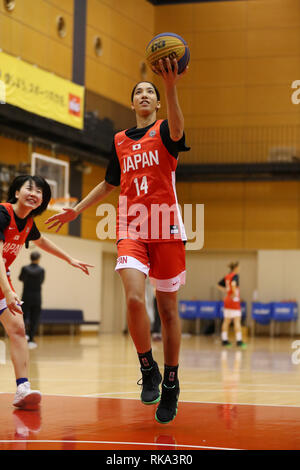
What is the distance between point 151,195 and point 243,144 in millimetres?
19658

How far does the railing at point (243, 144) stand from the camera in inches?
920

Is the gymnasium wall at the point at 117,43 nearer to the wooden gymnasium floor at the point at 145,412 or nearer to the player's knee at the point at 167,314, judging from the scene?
the wooden gymnasium floor at the point at 145,412

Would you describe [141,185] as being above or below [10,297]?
above

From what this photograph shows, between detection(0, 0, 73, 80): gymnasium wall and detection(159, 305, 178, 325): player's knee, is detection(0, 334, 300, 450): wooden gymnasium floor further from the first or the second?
detection(0, 0, 73, 80): gymnasium wall

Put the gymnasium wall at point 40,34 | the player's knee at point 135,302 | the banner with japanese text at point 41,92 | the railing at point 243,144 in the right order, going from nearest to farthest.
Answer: the player's knee at point 135,302, the banner with japanese text at point 41,92, the gymnasium wall at point 40,34, the railing at point 243,144

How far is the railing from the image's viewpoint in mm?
23359

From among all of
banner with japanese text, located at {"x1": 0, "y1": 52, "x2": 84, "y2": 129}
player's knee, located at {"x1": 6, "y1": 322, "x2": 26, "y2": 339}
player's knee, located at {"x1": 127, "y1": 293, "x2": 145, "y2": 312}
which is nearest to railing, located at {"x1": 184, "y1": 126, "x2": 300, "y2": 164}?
banner with japanese text, located at {"x1": 0, "y1": 52, "x2": 84, "y2": 129}

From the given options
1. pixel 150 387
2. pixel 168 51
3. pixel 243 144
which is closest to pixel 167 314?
pixel 150 387

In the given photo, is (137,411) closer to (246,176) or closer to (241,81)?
(246,176)

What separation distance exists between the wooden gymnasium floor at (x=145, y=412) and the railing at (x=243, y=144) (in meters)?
14.6

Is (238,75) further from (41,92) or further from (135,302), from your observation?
(135,302)

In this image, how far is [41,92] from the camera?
57.4ft

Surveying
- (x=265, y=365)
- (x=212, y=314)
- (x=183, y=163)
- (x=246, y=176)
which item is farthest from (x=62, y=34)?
(x=265, y=365)

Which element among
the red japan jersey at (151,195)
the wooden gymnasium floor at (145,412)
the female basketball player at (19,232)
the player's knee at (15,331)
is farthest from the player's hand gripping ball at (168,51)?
the player's knee at (15,331)
